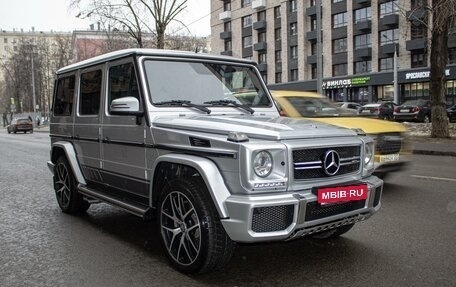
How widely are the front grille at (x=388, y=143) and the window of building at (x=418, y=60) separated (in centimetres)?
4271

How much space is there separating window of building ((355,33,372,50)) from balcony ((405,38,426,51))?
16.9ft

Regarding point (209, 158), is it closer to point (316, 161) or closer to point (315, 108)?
point (316, 161)

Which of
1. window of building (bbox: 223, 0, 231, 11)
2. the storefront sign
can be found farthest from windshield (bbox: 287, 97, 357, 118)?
window of building (bbox: 223, 0, 231, 11)

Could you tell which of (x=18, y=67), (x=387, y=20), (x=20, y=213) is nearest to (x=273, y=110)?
(x=20, y=213)

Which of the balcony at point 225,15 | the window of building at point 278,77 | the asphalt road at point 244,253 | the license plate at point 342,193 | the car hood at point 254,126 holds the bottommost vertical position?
the asphalt road at point 244,253

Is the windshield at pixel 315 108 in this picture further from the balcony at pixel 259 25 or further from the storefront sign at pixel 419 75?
the balcony at pixel 259 25

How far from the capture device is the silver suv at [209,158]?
3.83 meters

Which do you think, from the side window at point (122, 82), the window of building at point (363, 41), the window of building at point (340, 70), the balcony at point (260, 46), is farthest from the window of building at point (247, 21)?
the side window at point (122, 82)

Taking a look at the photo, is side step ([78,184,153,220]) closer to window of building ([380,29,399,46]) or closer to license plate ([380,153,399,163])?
license plate ([380,153,399,163])

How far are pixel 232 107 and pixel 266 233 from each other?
187 centimetres

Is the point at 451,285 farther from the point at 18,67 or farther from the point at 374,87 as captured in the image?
the point at 18,67

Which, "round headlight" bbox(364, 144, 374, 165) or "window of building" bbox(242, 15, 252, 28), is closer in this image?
"round headlight" bbox(364, 144, 374, 165)

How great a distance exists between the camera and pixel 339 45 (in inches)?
2180

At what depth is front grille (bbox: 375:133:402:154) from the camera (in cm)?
789
